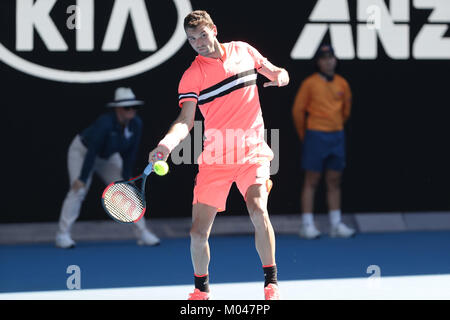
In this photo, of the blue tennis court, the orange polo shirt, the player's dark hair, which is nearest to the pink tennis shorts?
the player's dark hair

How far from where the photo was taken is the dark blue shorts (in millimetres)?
7867

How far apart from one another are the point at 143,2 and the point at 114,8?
29 centimetres

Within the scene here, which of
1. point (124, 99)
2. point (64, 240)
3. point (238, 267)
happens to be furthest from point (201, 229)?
point (64, 240)

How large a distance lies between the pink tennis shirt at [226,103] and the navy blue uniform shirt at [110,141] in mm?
2620

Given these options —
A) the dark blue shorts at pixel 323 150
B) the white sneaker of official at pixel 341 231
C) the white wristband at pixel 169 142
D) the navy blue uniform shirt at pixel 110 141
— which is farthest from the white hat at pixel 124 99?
the white wristband at pixel 169 142

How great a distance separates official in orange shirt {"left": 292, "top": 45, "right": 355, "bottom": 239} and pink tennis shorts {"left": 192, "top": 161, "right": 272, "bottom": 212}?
10.4 ft

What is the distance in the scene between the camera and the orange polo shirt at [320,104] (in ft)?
25.6

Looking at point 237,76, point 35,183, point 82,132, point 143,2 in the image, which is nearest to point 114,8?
point 143,2

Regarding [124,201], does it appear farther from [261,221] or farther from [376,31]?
[376,31]

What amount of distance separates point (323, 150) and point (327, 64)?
82 cm

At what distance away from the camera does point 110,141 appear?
7258mm

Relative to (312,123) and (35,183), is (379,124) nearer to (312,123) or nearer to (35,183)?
(312,123)

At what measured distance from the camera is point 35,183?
810 centimetres

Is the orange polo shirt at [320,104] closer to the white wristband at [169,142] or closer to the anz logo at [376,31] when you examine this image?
the anz logo at [376,31]
